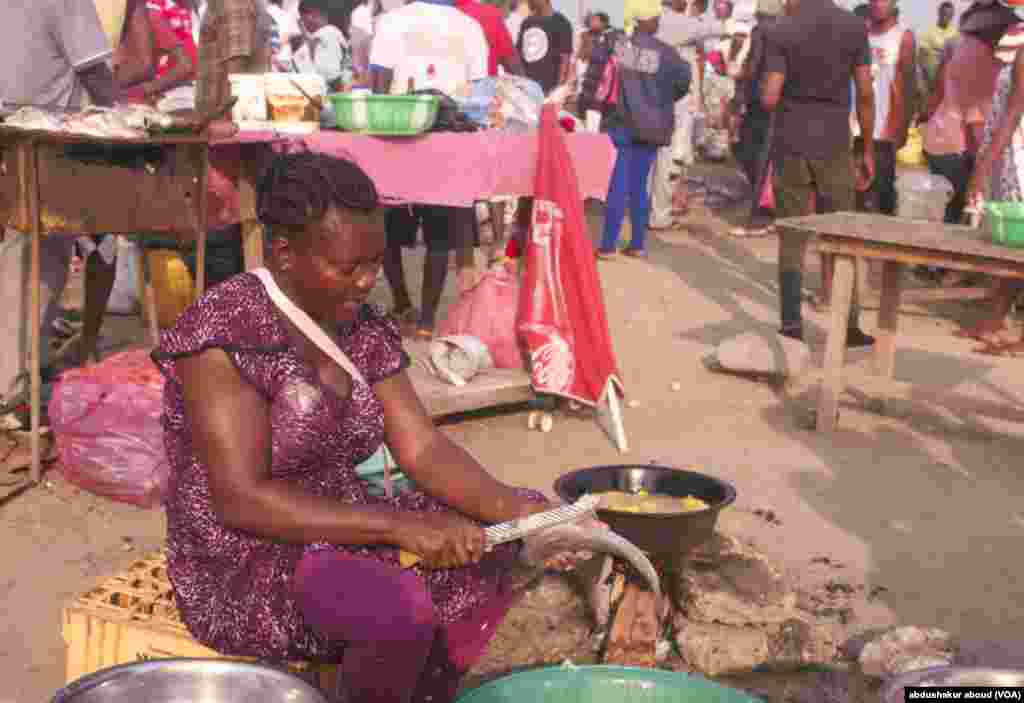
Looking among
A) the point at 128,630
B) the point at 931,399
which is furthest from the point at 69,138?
the point at 931,399

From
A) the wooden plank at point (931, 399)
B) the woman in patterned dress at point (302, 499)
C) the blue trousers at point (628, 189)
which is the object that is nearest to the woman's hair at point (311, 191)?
the woman in patterned dress at point (302, 499)

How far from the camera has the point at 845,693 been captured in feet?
11.1

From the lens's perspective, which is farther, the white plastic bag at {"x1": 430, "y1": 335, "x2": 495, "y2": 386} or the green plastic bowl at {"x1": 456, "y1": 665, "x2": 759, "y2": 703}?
the white plastic bag at {"x1": 430, "y1": 335, "x2": 495, "y2": 386}

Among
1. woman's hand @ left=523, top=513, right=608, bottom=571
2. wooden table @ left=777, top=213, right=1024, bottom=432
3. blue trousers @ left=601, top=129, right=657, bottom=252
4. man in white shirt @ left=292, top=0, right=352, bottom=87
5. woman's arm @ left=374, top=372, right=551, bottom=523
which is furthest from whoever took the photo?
man in white shirt @ left=292, top=0, right=352, bottom=87

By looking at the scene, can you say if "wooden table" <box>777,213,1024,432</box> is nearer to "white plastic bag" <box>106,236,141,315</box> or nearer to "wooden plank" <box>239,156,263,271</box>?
"wooden plank" <box>239,156,263,271</box>

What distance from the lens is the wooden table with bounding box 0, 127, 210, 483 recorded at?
4.27m

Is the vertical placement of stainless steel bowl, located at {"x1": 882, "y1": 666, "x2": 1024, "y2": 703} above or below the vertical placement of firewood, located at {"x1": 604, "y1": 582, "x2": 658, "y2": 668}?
above

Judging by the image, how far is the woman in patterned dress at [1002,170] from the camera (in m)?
6.58

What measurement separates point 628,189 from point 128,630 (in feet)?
26.5

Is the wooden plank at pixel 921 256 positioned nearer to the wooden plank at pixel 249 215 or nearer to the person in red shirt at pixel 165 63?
the wooden plank at pixel 249 215

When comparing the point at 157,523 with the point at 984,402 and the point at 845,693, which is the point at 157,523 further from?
the point at 984,402

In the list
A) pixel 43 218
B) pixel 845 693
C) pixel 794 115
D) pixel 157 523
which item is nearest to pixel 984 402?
pixel 794 115

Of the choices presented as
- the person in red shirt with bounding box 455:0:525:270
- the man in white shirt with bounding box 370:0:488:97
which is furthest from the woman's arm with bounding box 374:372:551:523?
the person in red shirt with bounding box 455:0:525:270

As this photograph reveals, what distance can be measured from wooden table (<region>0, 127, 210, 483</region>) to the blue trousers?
17.9 feet
